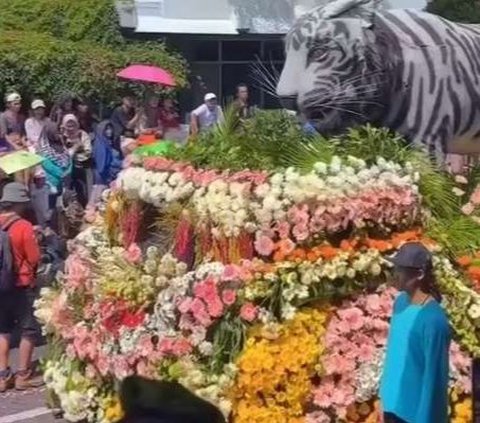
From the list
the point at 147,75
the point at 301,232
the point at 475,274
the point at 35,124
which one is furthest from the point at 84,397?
the point at 147,75

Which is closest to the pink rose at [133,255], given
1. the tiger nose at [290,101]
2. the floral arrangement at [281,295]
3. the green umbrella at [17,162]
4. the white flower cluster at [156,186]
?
the floral arrangement at [281,295]

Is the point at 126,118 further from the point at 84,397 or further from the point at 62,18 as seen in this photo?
the point at 84,397

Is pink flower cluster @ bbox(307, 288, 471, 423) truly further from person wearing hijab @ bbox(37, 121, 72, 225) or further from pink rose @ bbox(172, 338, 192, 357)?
person wearing hijab @ bbox(37, 121, 72, 225)

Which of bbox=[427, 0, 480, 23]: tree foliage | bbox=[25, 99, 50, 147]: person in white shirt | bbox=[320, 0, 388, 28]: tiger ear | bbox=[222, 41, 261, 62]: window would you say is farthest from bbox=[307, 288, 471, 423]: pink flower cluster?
bbox=[222, 41, 261, 62]: window

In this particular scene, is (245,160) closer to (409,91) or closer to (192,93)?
(409,91)

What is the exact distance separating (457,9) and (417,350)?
20.9 meters

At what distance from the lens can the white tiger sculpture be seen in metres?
9.14

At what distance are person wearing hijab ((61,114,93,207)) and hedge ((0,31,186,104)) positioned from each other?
6.66 metres

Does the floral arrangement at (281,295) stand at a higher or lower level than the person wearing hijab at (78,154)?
higher

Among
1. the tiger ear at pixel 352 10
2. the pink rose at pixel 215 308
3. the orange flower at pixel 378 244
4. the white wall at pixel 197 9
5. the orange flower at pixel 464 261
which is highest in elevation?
the tiger ear at pixel 352 10

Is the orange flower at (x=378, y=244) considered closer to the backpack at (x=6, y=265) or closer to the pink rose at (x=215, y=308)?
the pink rose at (x=215, y=308)

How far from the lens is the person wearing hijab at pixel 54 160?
1584cm

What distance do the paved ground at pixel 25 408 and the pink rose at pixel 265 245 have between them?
2479mm

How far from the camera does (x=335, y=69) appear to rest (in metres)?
9.15
